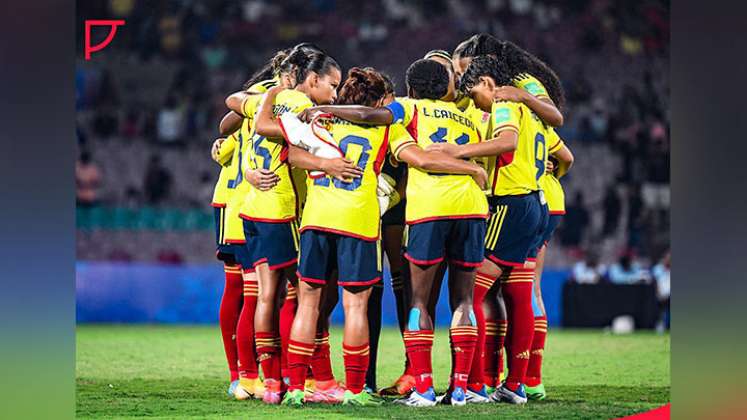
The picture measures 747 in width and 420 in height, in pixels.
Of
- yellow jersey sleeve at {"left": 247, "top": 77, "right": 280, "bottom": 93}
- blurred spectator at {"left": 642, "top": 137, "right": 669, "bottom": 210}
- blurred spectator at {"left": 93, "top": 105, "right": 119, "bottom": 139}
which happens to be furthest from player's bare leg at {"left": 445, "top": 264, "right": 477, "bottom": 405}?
blurred spectator at {"left": 93, "top": 105, "right": 119, "bottom": 139}

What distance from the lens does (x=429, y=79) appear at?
6211mm

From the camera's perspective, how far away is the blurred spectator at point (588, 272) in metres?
12.7

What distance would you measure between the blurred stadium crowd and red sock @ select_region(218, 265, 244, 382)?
287 inches

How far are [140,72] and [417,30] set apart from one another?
12.7ft

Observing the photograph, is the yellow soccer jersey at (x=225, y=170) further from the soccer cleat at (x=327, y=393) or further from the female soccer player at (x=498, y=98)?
the female soccer player at (x=498, y=98)

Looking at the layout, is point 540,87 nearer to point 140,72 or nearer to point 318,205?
point 318,205

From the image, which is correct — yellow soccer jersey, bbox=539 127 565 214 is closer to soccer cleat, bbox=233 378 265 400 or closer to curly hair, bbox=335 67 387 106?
curly hair, bbox=335 67 387 106

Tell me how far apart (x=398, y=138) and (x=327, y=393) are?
1371 millimetres

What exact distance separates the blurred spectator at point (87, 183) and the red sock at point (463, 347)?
A: 30.6ft

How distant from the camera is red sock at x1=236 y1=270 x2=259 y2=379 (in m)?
6.46

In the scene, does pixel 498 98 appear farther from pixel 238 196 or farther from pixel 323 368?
pixel 323 368

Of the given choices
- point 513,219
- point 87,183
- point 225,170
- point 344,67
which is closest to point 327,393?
point 513,219

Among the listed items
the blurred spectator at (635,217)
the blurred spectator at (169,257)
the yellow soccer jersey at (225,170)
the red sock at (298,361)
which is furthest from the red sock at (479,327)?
the blurred spectator at (635,217)
